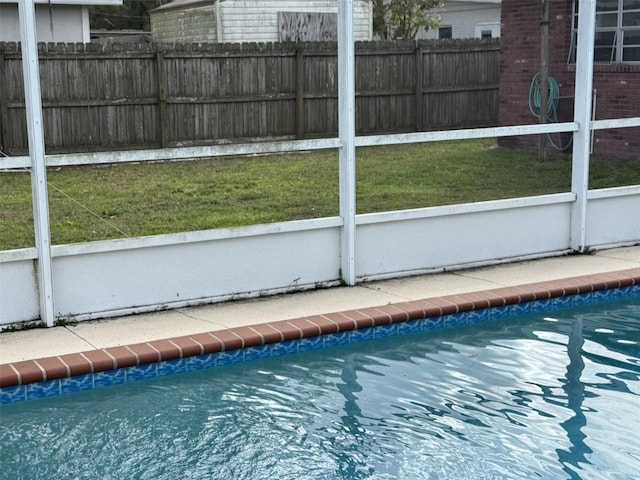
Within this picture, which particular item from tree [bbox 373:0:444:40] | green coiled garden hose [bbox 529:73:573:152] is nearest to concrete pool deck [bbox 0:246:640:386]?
green coiled garden hose [bbox 529:73:573:152]

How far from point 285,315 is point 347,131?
132 centimetres

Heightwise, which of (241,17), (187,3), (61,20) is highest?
(187,3)

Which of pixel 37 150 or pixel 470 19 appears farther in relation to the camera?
pixel 470 19

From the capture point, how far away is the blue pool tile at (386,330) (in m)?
5.55

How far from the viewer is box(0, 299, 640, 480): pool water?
12.5 feet

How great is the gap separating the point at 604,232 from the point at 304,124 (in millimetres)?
7552

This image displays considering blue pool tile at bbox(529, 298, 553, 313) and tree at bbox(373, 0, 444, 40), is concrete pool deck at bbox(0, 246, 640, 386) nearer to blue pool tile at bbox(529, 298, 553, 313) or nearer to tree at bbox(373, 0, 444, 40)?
blue pool tile at bbox(529, 298, 553, 313)

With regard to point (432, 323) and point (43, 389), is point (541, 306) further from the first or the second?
point (43, 389)

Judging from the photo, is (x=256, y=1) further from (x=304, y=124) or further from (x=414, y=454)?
(x=414, y=454)

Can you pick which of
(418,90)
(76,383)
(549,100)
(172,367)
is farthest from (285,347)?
(418,90)

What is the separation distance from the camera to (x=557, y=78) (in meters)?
12.2

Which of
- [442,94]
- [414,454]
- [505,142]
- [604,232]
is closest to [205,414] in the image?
[414,454]

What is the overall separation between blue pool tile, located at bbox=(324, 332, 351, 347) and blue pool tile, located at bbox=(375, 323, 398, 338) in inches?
7.9

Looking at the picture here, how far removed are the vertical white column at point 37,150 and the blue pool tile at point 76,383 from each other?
75cm
